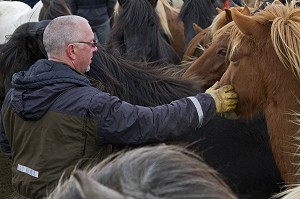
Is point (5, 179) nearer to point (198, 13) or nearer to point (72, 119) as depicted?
point (198, 13)

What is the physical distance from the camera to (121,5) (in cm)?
516

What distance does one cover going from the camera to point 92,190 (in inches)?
41.3

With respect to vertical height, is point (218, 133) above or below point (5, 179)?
above

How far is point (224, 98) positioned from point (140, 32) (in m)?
2.36

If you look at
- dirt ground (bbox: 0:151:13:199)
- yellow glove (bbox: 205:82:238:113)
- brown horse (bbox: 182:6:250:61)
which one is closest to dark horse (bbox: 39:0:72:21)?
brown horse (bbox: 182:6:250:61)

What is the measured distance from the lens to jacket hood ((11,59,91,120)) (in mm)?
2490

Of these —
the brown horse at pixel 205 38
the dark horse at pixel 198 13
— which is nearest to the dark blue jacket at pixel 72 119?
the brown horse at pixel 205 38

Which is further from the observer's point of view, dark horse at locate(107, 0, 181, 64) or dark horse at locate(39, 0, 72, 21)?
dark horse at locate(39, 0, 72, 21)

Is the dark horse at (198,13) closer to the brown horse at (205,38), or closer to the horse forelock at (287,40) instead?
the brown horse at (205,38)

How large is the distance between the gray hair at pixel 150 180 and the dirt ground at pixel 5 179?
4259mm

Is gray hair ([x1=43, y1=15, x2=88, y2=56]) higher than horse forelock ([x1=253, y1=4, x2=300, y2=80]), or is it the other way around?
horse forelock ([x1=253, y1=4, x2=300, y2=80])

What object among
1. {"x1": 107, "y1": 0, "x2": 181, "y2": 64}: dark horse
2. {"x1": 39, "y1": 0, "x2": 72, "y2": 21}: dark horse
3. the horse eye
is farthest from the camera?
{"x1": 39, "y1": 0, "x2": 72, "y2": 21}: dark horse

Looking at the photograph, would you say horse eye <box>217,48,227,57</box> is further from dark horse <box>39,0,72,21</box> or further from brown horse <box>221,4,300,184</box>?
dark horse <box>39,0,72,21</box>

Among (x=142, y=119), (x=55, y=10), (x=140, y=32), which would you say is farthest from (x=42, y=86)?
(x=55, y=10)
